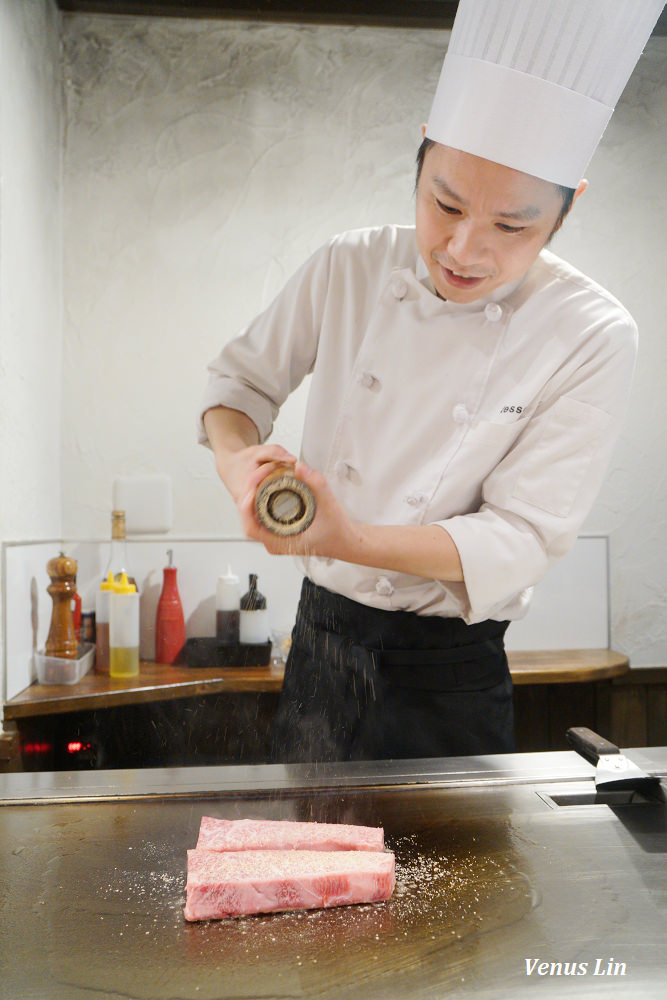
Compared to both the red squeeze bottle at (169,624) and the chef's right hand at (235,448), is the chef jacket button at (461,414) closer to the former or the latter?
the chef's right hand at (235,448)

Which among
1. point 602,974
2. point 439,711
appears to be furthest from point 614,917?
point 439,711

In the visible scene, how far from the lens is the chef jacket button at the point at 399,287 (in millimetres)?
1549

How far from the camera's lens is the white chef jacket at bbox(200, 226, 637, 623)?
4.58ft

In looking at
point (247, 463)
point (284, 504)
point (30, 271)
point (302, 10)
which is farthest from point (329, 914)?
point (302, 10)

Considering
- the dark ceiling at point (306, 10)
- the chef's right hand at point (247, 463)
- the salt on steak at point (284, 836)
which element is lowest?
the salt on steak at point (284, 836)

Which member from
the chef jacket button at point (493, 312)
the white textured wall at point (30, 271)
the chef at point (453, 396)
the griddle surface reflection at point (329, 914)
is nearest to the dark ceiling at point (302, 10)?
the white textured wall at point (30, 271)

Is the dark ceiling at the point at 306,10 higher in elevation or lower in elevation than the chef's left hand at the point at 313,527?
higher

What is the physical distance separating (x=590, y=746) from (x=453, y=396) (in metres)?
0.63

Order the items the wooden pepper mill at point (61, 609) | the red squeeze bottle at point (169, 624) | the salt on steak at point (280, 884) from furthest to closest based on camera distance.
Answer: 1. the red squeeze bottle at point (169, 624)
2. the wooden pepper mill at point (61, 609)
3. the salt on steak at point (280, 884)

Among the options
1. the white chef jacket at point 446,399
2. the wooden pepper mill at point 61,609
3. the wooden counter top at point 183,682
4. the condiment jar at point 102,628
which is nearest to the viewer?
the white chef jacket at point 446,399

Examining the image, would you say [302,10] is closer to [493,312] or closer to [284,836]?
[493,312]

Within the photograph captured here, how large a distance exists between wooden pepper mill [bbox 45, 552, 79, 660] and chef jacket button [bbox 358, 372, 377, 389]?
106cm

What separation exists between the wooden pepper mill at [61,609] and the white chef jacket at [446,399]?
871mm

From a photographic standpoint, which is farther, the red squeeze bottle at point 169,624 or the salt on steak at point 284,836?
the red squeeze bottle at point 169,624
